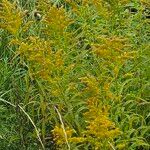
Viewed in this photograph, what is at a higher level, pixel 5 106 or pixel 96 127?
pixel 96 127

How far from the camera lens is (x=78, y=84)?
350cm

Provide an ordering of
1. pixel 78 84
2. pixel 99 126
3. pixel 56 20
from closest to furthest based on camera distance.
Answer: pixel 99 126 < pixel 56 20 < pixel 78 84

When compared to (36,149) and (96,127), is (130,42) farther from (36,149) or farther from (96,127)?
(96,127)

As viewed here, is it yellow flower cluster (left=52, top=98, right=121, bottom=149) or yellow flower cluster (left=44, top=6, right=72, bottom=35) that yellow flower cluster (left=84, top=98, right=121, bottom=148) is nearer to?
yellow flower cluster (left=52, top=98, right=121, bottom=149)

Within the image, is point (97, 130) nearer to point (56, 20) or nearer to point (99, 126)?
point (99, 126)

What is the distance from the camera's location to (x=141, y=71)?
3588 mm

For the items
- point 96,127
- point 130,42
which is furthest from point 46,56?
point 130,42

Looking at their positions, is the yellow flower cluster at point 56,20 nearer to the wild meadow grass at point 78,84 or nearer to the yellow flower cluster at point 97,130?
the wild meadow grass at point 78,84

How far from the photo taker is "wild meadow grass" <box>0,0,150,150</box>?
9.72ft

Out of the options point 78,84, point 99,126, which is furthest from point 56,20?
point 99,126

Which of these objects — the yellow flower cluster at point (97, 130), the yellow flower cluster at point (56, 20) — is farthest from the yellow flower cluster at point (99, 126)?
the yellow flower cluster at point (56, 20)

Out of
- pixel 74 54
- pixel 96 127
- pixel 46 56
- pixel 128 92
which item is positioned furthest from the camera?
pixel 74 54

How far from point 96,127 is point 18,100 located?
1270mm

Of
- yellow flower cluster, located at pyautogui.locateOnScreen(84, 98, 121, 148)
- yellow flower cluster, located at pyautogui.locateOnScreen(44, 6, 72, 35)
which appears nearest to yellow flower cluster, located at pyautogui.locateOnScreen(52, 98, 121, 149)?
yellow flower cluster, located at pyautogui.locateOnScreen(84, 98, 121, 148)
